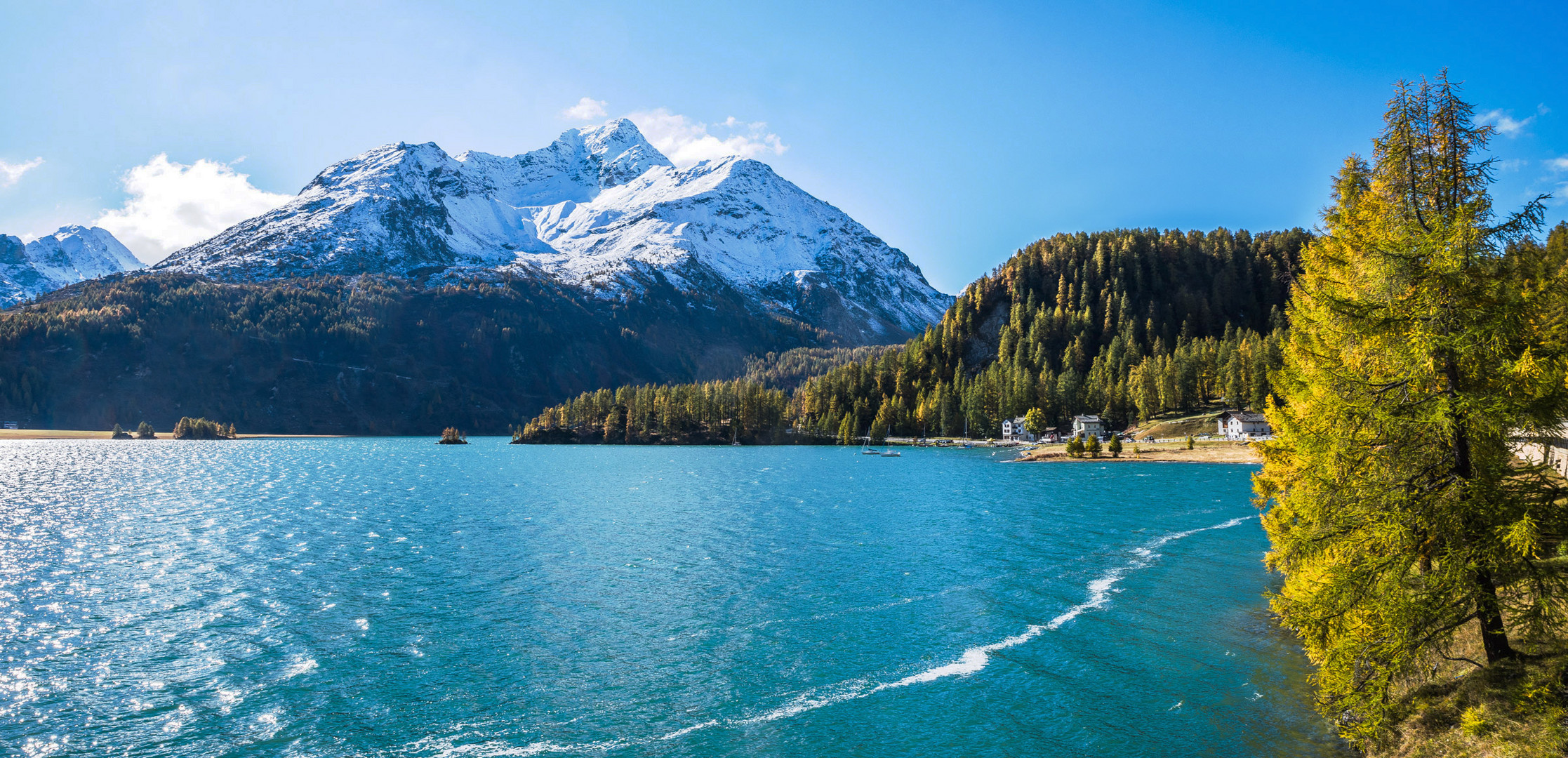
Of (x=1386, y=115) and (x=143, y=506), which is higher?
(x=1386, y=115)

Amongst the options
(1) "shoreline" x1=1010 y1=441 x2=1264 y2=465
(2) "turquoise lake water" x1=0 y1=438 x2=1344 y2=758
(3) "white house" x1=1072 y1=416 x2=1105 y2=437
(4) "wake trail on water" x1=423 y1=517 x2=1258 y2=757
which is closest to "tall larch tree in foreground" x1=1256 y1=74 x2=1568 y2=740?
(2) "turquoise lake water" x1=0 y1=438 x2=1344 y2=758

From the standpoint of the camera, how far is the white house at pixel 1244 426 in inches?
6462

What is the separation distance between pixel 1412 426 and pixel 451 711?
3029 cm

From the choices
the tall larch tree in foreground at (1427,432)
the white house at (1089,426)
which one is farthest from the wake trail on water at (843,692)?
the white house at (1089,426)

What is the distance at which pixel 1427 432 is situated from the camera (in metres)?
17.0

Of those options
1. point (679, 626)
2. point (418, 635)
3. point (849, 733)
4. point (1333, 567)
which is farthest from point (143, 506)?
point (1333, 567)

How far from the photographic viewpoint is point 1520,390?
16.3 meters

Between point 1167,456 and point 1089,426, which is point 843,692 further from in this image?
point 1089,426

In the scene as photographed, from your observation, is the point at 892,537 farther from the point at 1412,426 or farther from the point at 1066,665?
the point at 1412,426

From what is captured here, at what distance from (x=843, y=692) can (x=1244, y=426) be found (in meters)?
173

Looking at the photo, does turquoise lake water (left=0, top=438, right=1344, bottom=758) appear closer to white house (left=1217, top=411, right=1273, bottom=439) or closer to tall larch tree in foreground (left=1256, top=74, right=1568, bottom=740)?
tall larch tree in foreground (left=1256, top=74, right=1568, bottom=740)

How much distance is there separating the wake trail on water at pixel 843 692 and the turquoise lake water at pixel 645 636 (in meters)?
0.14

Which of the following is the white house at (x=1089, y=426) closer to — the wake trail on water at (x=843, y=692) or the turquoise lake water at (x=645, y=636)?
the turquoise lake water at (x=645, y=636)

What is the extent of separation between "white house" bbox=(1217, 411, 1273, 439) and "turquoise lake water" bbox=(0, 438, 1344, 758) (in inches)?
4207
